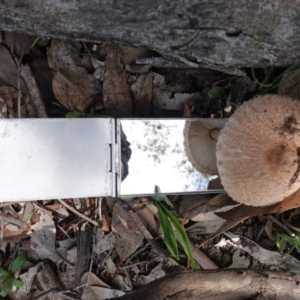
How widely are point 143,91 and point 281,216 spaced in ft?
3.68

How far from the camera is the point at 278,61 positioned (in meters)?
2.08

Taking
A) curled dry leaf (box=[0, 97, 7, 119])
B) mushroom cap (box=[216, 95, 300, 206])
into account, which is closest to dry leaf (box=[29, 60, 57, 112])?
curled dry leaf (box=[0, 97, 7, 119])

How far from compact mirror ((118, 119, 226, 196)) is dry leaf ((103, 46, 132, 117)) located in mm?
203

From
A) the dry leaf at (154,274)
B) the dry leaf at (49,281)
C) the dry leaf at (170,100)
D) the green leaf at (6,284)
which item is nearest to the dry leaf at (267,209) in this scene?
the dry leaf at (154,274)

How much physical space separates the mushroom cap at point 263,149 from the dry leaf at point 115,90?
0.65m

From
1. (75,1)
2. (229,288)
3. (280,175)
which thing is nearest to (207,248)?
(229,288)

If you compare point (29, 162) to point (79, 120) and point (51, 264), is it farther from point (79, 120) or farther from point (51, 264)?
point (51, 264)

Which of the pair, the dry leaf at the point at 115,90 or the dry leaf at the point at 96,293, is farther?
the dry leaf at the point at 96,293

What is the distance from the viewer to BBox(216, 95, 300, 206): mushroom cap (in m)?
1.88

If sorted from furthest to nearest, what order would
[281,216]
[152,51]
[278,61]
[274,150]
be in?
[281,216] < [152,51] < [278,61] < [274,150]

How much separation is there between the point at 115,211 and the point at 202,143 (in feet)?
Result: 2.20

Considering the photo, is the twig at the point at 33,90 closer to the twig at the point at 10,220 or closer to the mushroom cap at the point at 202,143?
the twig at the point at 10,220

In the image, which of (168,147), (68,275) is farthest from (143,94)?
(68,275)

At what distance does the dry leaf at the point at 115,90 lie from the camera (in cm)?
235
